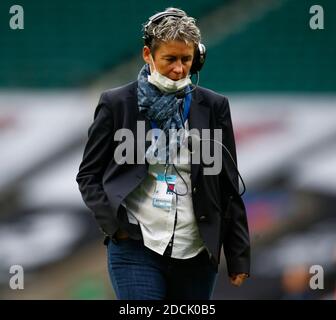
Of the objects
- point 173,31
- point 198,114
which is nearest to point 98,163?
point 198,114

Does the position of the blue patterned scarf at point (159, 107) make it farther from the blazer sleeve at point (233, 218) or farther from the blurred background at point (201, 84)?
the blurred background at point (201, 84)

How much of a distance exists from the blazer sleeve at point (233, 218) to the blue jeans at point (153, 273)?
0.15 metres

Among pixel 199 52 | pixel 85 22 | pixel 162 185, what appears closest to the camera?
pixel 162 185

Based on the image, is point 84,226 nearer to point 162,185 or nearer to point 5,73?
point 5,73

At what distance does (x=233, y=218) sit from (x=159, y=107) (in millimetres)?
564

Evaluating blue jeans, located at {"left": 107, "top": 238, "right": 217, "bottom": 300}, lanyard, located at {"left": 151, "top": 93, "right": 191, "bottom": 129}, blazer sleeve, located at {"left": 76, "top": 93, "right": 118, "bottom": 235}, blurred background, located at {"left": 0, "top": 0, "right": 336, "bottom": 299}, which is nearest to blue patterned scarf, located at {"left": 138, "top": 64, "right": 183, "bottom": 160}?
lanyard, located at {"left": 151, "top": 93, "right": 191, "bottom": 129}

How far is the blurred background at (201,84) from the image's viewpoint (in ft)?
19.7

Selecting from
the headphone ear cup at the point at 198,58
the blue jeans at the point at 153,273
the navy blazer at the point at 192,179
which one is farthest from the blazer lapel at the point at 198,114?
the blue jeans at the point at 153,273

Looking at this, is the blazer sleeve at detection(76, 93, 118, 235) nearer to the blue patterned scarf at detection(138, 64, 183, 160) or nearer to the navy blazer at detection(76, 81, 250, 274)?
the navy blazer at detection(76, 81, 250, 274)

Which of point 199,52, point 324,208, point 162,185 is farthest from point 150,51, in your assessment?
point 324,208

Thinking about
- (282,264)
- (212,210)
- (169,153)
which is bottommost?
(282,264)

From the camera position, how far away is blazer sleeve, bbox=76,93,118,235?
3477 mm

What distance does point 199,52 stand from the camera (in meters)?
3.67

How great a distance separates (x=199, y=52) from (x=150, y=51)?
254 mm
